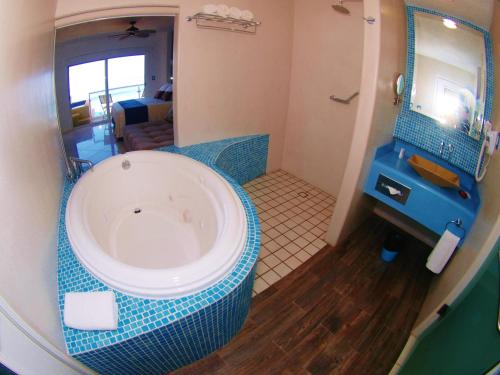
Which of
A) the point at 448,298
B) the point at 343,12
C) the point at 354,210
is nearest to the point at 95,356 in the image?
the point at 448,298

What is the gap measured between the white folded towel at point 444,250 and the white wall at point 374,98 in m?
0.67

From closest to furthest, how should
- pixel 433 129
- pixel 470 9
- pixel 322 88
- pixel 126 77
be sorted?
1. pixel 470 9
2. pixel 433 129
3. pixel 322 88
4. pixel 126 77

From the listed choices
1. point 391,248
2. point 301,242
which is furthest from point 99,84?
point 391,248

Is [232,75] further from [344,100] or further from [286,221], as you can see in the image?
[286,221]

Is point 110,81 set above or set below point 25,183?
below

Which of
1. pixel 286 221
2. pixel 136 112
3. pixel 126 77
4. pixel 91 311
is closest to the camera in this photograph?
pixel 91 311

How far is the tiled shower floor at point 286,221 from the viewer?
2.18 metres

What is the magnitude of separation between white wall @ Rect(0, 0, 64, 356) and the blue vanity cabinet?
2.13m

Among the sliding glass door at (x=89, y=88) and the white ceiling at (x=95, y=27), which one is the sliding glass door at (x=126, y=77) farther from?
the white ceiling at (x=95, y=27)

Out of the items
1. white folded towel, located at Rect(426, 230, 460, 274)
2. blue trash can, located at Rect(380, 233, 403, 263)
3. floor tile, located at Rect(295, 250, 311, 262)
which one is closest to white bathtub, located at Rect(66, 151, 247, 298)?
floor tile, located at Rect(295, 250, 311, 262)

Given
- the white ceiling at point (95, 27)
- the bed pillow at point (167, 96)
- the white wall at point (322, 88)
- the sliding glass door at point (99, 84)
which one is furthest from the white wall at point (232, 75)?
the sliding glass door at point (99, 84)

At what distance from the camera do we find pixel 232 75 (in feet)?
8.86

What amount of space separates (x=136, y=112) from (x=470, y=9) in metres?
4.52

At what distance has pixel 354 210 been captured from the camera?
91.7 inches
